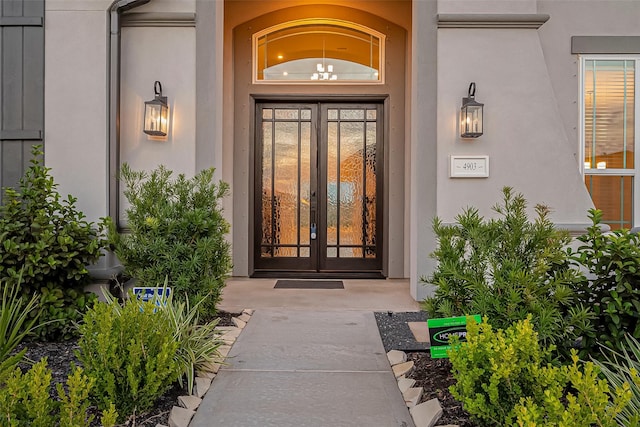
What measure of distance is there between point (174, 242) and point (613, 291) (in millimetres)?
2829

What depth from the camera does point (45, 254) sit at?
10.4ft

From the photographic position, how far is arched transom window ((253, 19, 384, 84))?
226 inches

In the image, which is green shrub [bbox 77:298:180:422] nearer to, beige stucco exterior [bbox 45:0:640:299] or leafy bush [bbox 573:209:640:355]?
leafy bush [bbox 573:209:640:355]

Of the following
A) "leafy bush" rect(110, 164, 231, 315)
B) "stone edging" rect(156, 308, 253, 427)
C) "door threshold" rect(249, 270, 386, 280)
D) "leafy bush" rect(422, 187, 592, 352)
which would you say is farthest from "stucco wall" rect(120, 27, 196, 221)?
"leafy bush" rect(422, 187, 592, 352)

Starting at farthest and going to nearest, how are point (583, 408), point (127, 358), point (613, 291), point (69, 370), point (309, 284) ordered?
point (309, 284)
point (69, 370)
point (613, 291)
point (127, 358)
point (583, 408)

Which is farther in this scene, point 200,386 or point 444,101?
point 444,101

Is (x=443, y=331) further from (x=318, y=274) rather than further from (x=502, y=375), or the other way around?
(x=318, y=274)

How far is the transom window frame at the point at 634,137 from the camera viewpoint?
466 centimetres

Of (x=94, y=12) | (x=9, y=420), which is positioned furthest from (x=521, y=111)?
(x=9, y=420)

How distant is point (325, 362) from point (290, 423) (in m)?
0.75

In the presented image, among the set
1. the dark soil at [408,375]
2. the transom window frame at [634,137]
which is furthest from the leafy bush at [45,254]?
the transom window frame at [634,137]

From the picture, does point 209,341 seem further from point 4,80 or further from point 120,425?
point 4,80

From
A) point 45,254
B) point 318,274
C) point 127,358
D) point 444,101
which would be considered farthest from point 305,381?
point 318,274

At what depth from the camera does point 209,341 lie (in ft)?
8.98
